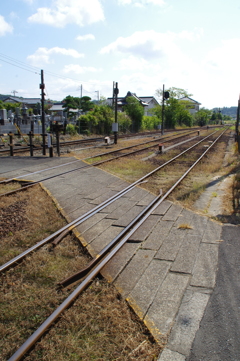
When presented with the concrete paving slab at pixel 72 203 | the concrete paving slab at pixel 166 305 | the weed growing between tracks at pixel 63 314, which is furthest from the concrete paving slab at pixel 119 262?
the concrete paving slab at pixel 72 203

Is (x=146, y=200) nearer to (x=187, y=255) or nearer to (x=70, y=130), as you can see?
(x=187, y=255)

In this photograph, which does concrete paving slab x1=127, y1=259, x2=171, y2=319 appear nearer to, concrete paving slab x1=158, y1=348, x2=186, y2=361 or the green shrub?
concrete paving slab x1=158, y1=348, x2=186, y2=361

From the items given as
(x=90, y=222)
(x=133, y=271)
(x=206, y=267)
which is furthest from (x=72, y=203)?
(x=206, y=267)

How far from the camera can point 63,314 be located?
10.3 ft

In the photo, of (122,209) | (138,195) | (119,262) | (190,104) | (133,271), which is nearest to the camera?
(133,271)

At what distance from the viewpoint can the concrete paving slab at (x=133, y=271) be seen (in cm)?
370

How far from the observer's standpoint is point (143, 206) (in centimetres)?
698

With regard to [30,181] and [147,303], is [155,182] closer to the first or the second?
[30,181]

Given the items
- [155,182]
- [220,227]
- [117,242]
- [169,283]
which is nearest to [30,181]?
[155,182]

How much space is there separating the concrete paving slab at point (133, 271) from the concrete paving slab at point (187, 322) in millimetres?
664

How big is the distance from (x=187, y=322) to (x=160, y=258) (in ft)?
4.70

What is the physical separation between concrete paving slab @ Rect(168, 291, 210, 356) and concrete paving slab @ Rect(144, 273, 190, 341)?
0.21 ft

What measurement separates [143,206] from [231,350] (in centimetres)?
443

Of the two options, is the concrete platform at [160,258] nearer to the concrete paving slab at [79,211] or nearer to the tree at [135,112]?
the concrete paving slab at [79,211]
